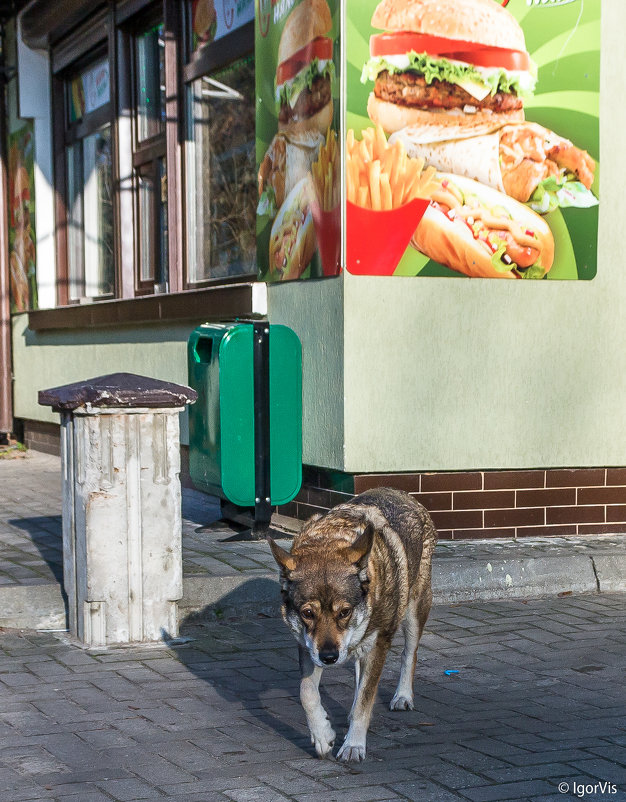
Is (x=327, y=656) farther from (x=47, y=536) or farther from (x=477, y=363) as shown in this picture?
(x=47, y=536)

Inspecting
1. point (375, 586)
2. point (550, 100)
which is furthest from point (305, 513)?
point (375, 586)

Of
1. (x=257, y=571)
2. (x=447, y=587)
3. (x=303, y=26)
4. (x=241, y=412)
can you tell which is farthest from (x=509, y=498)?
(x=303, y=26)

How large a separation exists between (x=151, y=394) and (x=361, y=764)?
2.42m

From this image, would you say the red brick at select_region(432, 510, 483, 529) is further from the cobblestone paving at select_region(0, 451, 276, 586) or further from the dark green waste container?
the cobblestone paving at select_region(0, 451, 276, 586)

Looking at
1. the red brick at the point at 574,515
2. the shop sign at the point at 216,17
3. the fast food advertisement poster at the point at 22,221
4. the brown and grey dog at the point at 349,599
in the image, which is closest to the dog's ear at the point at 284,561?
the brown and grey dog at the point at 349,599

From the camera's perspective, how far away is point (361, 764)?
14.4ft

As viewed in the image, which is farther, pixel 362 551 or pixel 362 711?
pixel 362 711

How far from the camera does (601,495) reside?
27.7 ft

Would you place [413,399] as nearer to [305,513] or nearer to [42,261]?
[305,513]

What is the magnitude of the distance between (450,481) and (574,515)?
0.95 m

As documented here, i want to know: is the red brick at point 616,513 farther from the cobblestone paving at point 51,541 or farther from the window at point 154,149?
the window at point 154,149

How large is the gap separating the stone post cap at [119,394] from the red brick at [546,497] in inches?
117

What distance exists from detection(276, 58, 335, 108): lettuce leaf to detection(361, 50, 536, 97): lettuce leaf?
19.6 inches

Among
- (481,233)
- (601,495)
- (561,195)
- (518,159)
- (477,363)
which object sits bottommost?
(601,495)
